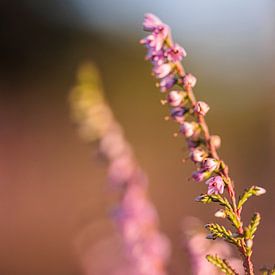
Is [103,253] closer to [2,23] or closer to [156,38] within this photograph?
[156,38]

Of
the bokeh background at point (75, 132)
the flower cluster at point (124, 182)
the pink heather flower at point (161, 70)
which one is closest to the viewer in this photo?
the pink heather flower at point (161, 70)

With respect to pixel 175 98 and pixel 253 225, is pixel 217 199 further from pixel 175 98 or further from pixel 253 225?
pixel 175 98

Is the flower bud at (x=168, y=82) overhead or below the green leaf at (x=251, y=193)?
overhead

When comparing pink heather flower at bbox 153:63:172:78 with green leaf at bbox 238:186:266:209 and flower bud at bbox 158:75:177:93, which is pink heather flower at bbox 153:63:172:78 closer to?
flower bud at bbox 158:75:177:93

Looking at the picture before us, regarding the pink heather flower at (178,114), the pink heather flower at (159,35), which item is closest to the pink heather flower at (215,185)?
the pink heather flower at (178,114)

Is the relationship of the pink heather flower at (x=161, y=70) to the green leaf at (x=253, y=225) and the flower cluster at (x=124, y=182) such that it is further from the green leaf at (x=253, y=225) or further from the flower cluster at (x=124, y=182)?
the flower cluster at (x=124, y=182)
